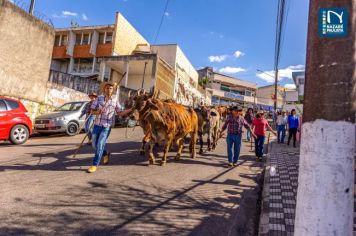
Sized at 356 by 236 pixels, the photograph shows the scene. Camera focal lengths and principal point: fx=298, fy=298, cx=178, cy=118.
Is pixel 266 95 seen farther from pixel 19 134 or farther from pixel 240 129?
pixel 19 134

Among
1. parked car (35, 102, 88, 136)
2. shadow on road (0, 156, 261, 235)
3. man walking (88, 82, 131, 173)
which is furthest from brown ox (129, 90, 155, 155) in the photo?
parked car (35, 102, 88, 136)

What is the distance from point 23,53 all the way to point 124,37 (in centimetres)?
2064

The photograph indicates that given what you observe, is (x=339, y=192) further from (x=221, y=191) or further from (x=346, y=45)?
(x=221, y=191)

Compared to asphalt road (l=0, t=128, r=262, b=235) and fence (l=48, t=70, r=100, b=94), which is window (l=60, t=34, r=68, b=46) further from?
asphalt road (l=0, t=128, r=262, b=235)

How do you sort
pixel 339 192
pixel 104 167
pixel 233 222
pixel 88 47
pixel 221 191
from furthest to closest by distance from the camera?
pixel 88 47 < pixel 104 167 < pixel 221 191 < pixel 233 222 < pixel 339 192

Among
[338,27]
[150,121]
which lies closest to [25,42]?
[150,121]

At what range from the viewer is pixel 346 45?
206 centimetres

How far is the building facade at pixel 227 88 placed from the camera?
59.3 meters

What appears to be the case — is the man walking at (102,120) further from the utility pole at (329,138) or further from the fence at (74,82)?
the fence at (74,82)

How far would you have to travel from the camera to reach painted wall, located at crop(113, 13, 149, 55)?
1295 inches

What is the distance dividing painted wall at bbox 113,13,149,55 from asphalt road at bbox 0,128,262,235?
85.8ft

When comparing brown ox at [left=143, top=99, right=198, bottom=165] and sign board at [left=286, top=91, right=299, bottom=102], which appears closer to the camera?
brown ox at [left=143, top=99, right=198, bottom=165]

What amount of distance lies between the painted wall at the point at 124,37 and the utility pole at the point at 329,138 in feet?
107

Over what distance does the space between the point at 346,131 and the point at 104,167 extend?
6.40 metres
